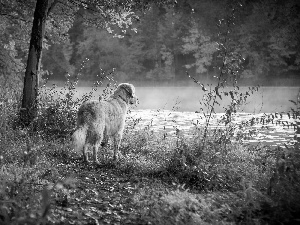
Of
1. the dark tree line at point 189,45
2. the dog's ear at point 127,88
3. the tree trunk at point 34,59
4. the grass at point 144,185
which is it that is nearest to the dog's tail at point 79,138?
the grass at point 144,185

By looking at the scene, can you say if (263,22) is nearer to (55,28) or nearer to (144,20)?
(144,20)

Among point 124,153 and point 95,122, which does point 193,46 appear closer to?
point 124,153

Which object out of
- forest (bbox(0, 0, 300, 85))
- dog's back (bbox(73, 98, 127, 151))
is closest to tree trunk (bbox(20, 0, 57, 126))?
dog's back (bbox(73, 98, 127, 151))

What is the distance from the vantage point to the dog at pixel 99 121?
717cm

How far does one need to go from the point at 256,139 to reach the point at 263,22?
134ft

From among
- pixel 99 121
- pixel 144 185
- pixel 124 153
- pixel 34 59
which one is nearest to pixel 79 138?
pixel 99 121

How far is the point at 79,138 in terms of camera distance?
6832 mm

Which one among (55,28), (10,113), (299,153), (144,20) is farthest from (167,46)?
(299,153)

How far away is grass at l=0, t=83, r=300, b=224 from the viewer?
410 centimetres

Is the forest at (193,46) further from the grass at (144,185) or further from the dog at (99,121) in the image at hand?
the grass at (144,185)

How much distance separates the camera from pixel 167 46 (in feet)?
205

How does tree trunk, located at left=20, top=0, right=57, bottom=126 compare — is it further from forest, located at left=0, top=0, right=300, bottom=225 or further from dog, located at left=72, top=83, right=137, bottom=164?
dog, located at left=72, top=83, right=137, bottom=164

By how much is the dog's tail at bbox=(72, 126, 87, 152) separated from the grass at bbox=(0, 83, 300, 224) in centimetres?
50

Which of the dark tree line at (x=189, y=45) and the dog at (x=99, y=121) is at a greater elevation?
the dark tree line at (x=189, y=45)
